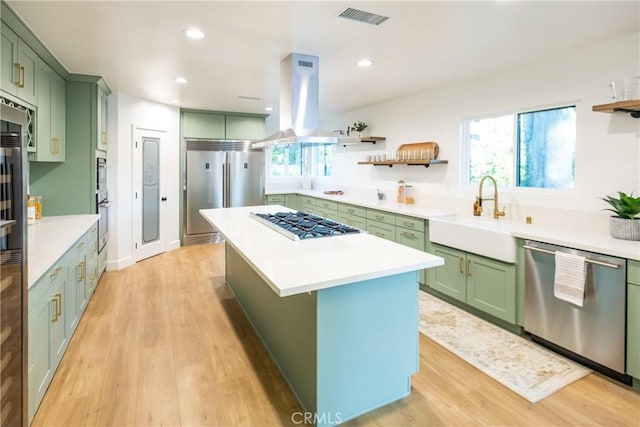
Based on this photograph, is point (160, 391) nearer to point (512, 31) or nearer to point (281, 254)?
point (281, 254)

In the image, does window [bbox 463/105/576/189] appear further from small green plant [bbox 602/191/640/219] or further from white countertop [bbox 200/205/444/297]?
white countertop [bbox 200/205/444/297]

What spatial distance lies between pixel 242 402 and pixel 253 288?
1.09m

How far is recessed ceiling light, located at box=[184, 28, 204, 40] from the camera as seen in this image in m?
2.57

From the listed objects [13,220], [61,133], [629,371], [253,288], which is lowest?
[629,371]

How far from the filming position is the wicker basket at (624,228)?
7.92ft

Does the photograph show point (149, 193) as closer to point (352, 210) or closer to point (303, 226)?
point (352, 210)

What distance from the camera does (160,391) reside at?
2.16 m

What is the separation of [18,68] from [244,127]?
13.0ft

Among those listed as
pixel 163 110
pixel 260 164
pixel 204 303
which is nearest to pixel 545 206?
pixel 204 303

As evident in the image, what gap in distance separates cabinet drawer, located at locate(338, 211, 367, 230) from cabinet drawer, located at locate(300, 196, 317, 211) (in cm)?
99

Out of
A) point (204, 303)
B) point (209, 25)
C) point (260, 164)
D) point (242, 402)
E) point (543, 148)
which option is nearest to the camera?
point (242, 402)

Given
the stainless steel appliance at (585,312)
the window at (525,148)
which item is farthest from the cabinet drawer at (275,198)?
the stainless steel appliance at (585,312)

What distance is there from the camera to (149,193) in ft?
17.5

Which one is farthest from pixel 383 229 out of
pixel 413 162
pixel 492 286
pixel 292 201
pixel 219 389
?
pixel 292 201
